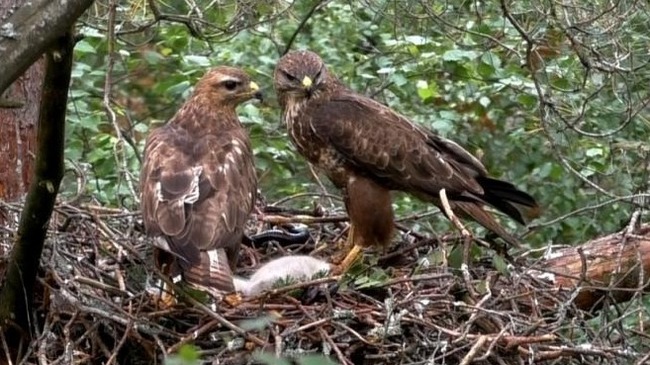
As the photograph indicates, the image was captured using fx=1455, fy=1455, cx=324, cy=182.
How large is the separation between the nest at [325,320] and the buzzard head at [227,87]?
3.65 ft

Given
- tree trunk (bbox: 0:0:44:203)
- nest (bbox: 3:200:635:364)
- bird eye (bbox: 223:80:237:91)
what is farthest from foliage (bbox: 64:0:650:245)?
nest (bbox: 3:200:635:364)

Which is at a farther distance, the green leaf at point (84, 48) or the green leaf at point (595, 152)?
the green leaf at point (84, 48)

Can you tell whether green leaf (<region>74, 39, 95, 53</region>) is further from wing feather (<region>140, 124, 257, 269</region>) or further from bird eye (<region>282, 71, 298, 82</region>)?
wing feather (<region>140, 124, 257, 269</region>)

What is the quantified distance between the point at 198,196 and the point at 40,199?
1.07 m

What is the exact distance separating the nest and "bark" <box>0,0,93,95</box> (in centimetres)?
174

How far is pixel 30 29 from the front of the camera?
9.95 ft

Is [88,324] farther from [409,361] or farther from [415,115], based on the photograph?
[415,115]

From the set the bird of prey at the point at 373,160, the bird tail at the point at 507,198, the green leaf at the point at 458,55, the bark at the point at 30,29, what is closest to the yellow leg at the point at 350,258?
the bird of prey at the point at 373,160

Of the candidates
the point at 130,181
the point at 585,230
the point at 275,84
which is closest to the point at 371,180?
the point at 275,84

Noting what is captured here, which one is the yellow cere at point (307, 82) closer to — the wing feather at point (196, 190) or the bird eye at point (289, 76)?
the bird eye at point (289, 76)

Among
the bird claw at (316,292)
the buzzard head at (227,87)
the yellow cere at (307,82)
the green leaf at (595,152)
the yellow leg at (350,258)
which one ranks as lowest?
the yellow leg at (350,258)

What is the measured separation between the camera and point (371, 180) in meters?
6.64

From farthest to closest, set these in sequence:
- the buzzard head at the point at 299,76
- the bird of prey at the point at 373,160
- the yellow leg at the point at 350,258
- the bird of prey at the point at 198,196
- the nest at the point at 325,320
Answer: the buzzard head at the point at 299,76 → the bird of prey at the point at 373,160 → the yellow leg at the point at 350,258 → the bird of prey at the point at 198,196 → the nest at the point at 325,320

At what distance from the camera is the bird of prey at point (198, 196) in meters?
5.29
